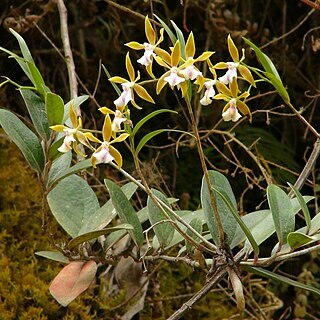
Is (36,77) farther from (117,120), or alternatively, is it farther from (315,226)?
(315,226)

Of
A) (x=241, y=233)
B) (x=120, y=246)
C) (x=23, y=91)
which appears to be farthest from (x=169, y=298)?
(x=23, y=91)

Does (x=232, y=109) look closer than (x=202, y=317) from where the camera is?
Yes

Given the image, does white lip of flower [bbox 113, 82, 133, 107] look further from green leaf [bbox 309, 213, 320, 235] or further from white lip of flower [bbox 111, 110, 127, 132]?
green leaf [bbox 309, 213, 320, 235]

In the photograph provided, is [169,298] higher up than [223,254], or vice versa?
[223,254]

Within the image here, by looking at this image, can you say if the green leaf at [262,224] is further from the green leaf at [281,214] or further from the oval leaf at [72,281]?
the oval leaf at [72,281]

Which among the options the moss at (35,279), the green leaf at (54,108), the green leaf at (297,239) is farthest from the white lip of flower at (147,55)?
the moss at (35,279)

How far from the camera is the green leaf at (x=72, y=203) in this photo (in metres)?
0.81

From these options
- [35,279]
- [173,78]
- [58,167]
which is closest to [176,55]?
[173,78]

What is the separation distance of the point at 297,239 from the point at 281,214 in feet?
0.13

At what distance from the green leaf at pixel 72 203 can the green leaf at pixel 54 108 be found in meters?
0.16

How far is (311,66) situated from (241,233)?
0.89m

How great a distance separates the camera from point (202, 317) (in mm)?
1131

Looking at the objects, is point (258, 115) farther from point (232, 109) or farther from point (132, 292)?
point (232, 109)

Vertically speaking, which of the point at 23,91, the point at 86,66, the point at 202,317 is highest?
the point at 23,91
